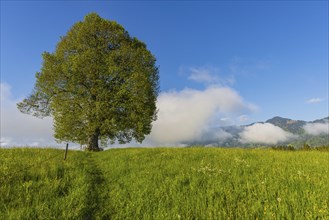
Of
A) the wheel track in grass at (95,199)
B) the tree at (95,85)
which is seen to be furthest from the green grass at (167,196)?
the tree at (95,85)

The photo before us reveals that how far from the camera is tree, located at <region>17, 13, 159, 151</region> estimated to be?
32188 mm

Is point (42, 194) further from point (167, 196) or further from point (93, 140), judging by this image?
point (93, 140)

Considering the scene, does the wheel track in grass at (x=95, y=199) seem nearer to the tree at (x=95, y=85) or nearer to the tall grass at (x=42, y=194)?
the tall grass at (x=42, y=194)

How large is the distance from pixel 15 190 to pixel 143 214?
15.3 feet

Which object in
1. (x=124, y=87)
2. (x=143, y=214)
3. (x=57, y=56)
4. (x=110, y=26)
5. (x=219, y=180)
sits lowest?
(x=143, y=214)

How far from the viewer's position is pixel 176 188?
845 centimetres

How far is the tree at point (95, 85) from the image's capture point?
32.2 metres

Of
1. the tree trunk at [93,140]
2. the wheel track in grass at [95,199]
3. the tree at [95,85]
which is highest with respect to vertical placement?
the tree at [95,85]

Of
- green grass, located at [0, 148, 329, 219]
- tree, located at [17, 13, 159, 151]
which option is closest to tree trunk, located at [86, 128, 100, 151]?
tree, located at [17, 13, 159, 151]

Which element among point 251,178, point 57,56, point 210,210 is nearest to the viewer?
point 210,210

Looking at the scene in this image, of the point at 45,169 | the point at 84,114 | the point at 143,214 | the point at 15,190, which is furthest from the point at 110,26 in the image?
the point at 143,214

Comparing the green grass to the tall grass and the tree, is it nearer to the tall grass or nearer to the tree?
the tall grass

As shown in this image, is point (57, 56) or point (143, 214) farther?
point (57, 56)

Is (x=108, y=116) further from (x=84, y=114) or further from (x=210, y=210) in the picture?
(x=210, y=210)
